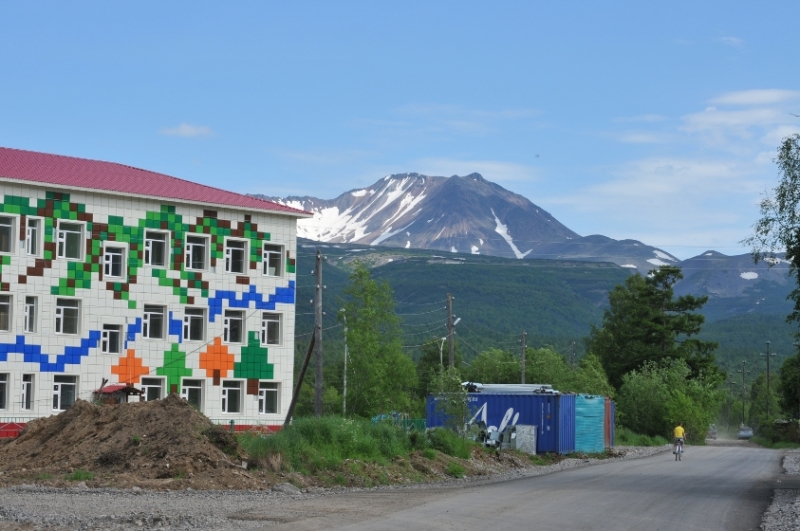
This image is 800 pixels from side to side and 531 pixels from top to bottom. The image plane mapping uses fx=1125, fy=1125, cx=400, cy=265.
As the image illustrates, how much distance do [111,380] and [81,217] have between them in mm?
7208

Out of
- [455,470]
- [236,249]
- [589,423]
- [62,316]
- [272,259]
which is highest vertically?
[236,249]

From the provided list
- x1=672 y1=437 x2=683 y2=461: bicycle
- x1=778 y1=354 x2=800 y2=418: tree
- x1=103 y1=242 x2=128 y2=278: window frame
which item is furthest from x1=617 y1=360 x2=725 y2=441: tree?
x1=103 y1=242 x2=128 y2=278: window frame

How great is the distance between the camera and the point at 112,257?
49750 millimetres

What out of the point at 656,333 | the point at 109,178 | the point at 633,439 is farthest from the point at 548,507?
the point at 656,333

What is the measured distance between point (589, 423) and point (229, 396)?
17.3 m

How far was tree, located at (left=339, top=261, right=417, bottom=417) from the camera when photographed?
259 ft

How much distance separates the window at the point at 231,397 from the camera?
52406mm

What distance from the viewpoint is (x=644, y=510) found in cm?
2272

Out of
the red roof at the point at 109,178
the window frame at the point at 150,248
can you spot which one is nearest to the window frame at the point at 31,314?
the red roof at the point at 109,178

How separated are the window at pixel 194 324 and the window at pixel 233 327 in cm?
113

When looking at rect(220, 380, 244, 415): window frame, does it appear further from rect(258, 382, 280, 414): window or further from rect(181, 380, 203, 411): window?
rect(181, 380, 203, 411): window

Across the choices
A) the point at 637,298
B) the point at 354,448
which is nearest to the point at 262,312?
the point at 354,448

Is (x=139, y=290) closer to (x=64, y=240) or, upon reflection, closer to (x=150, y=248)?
(x=150, y=248)

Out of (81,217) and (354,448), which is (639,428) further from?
(354,448)
